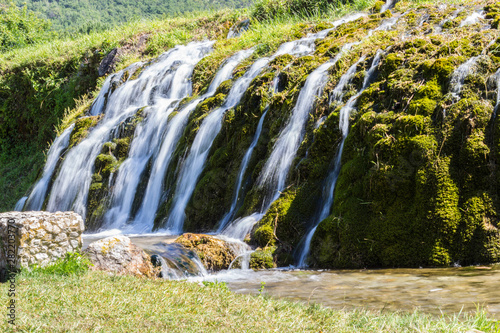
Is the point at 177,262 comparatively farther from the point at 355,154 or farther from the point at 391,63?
the point at 391,63

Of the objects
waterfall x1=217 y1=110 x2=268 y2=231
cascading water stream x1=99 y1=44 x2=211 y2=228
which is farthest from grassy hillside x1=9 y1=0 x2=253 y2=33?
waterfall x1=217 y1=110 x2=268 y2=231

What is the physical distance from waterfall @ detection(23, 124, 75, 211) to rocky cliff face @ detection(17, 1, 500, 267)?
206 centimetres

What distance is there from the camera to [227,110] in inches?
417

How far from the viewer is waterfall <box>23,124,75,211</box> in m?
13.9

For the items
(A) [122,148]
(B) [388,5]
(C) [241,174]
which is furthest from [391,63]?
(A) [122,148]

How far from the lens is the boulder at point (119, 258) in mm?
5738

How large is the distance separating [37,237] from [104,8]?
74102mm

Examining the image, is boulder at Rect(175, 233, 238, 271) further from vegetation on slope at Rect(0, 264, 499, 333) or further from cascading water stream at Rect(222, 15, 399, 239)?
vegetation on slope at Rect(0, 264, 499, 333)

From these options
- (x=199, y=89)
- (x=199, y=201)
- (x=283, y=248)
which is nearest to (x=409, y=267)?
(x=283, y=248)

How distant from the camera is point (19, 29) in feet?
116

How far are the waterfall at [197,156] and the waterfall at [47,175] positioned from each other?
5602 millimetres

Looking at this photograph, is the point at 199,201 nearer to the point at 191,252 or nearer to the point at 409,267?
the point at 191,252

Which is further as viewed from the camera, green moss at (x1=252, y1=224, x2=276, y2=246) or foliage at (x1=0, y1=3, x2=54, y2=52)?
foliage at (x1=0, y1=3, x2=54, y2=52)

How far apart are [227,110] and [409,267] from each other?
228 inches
